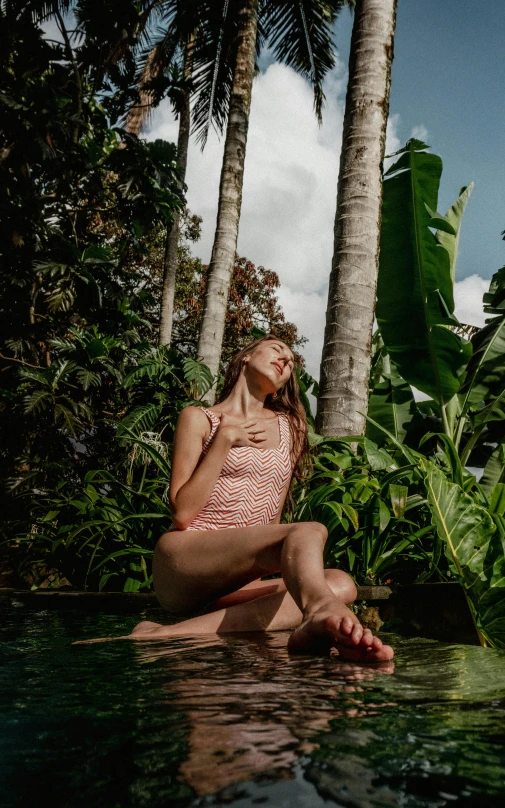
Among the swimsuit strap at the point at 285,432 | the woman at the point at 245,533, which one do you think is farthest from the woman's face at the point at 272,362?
the swimsuit strap at the point at 285,432

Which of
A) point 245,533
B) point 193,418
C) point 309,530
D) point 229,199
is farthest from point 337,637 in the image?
point 229,199

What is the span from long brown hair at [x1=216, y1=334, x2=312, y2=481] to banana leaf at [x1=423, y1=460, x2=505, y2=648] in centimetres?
73

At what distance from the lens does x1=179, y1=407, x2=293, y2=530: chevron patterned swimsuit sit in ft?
8.86

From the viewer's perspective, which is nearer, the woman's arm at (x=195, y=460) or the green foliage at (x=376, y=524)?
the woman's arm at (x=195, y=460)

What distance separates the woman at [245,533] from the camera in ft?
6.28

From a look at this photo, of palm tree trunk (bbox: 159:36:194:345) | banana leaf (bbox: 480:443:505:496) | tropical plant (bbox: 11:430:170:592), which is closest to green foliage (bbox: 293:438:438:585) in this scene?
tropical plant (bbox: 11:430:170:592)

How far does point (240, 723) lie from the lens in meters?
0.92

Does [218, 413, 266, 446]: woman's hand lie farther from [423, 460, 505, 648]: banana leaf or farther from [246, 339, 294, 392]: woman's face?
[423, 460, 505, 648]: banana leaf

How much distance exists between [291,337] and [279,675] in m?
16.3

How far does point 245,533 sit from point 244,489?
54cm

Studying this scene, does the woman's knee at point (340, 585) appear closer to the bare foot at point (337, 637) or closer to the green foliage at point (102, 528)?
the bare foot at point (337, 637)

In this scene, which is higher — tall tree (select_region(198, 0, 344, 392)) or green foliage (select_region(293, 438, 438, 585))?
tall tree (select_region(198, 0, 344, 392))

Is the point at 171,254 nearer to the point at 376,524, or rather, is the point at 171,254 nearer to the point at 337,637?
the point at 376,524

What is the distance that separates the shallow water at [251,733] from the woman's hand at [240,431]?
1059mm
